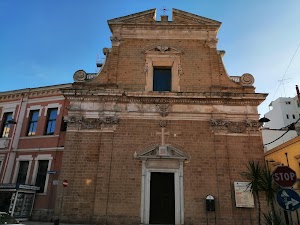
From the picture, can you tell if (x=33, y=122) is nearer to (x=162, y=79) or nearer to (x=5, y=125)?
(x=5, y=125)

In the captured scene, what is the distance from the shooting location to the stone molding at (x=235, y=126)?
14383mm

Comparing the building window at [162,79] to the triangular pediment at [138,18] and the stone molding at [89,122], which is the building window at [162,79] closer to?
the stone molding at [89,122]

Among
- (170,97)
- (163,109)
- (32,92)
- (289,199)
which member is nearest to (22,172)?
(32,92)

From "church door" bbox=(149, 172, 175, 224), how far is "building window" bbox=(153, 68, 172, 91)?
5430mm

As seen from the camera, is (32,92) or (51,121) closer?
(51,121)

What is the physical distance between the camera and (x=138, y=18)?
57.5 ft

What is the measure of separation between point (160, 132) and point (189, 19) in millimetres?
8218

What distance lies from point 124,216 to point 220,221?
4793 mm

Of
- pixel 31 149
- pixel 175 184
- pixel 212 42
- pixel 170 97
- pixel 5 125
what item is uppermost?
pixel 212 42

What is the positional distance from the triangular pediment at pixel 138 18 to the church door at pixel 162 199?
10.3 metres

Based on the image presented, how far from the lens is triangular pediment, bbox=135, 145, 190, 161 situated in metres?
13.8

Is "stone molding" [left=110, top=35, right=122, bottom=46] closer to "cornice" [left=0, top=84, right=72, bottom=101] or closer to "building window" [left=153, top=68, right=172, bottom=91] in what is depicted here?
"building window" [left=153, top=68, right=172, bottom=91]

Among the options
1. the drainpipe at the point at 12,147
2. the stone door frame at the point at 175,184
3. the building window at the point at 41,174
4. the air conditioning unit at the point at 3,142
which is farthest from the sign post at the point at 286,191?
the air conditioning unit at the point at 3,142

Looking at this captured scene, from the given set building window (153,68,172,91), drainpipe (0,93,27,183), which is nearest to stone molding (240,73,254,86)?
building window (153,68,172,91)
